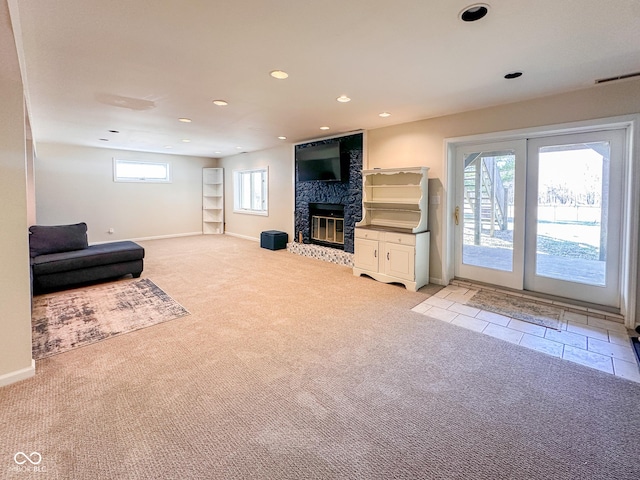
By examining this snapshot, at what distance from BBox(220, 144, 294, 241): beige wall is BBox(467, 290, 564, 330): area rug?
175 inches

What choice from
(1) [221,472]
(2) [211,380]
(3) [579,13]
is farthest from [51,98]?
(3) [579,13]

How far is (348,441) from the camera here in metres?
1.66

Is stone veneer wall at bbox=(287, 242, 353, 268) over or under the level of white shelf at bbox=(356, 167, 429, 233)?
under

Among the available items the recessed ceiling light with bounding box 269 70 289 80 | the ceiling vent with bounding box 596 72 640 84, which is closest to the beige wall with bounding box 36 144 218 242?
the recessed ceiling light with bounding box 269 70 289 80

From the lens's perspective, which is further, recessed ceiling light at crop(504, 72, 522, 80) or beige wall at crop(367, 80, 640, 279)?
beige wall at crop(367, 80, 640, 279)

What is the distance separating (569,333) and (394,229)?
2.49 m

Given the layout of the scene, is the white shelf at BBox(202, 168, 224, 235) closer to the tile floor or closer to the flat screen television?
the flat screen television

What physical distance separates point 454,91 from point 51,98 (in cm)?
477

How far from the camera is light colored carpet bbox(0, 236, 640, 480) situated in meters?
1.52

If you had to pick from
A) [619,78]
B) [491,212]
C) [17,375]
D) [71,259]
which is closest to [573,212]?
[491,212]

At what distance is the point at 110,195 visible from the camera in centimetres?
787

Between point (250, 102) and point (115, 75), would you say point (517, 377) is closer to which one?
point (250, 102)

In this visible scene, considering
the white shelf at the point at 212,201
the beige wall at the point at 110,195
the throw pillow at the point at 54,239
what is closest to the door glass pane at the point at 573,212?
the throw pillow at the point at 54,239

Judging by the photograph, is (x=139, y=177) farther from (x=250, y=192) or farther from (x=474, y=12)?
(x=474, y=12)
